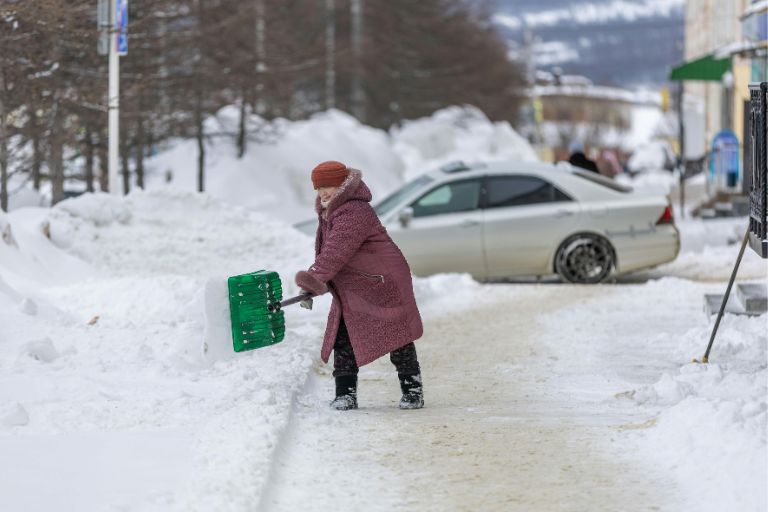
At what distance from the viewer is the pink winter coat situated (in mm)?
7809

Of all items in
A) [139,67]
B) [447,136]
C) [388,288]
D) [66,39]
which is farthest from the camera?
[447,136]

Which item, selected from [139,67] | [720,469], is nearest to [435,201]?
[139,67]

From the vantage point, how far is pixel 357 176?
7.86m

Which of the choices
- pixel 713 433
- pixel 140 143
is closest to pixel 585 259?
pixel 713 433

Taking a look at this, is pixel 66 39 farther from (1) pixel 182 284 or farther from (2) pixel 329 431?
(2) pixel 329 431

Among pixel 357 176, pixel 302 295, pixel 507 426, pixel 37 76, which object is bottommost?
pixel 507 426

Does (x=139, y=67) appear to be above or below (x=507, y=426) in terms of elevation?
above

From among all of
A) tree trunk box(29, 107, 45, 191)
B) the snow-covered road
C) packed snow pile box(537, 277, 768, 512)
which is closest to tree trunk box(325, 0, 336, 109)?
tree trunk box(29, 107, 45, 191)

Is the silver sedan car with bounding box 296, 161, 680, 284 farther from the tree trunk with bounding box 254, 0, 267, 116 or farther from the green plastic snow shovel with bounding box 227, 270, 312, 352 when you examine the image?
the tree trunk with bounding box 254, 0, 267, 116

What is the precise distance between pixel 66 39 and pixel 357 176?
368 inches

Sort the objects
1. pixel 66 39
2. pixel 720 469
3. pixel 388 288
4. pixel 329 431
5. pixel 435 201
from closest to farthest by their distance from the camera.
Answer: pixel 720 469 < pixel 329 431 < pixel 388 288 < pixel 435 201 < pixel 66 39

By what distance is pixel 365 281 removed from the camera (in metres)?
7.90

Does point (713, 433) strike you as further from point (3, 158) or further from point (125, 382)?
point (3, 158)

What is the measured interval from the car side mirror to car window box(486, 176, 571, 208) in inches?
33.0
